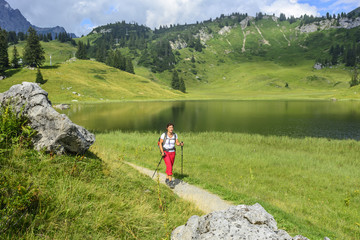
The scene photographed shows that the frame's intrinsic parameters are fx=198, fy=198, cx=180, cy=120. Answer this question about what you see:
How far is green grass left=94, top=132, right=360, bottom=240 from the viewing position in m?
8.99

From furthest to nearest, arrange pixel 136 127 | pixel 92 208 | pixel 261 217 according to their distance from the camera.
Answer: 1. pixel 136 127
2. pixel 92 208
3. pixel 261 217

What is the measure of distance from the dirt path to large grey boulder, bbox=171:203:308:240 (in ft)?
14.9

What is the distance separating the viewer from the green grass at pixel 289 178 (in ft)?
29.5

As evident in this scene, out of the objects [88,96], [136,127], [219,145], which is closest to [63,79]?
[88,96]

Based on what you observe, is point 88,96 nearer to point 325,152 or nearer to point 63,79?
point 63,79

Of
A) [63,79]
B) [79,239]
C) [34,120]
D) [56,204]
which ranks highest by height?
[63,79]

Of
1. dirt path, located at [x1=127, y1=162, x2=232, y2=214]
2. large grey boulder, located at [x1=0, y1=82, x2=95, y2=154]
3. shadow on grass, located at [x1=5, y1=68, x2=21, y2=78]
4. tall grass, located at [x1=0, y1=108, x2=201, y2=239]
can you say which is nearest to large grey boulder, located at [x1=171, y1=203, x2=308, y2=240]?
tall grass, located at [x1=0, y1=108, x2=201, y2=239]

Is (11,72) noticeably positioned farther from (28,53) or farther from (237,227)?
(237,227)

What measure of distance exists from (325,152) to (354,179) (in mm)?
11063

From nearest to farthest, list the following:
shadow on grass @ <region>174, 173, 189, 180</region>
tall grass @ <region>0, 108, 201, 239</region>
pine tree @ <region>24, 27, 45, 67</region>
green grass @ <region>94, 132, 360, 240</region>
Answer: tall grass @ <region>0, 108, 201, 239</region>, green grass @ <region>94, 132, 360, 240</region>, shadow on grass @ <region>174, 173, 189, 180</region>, pine tree @ <region>24, 27, 45, 67</region>

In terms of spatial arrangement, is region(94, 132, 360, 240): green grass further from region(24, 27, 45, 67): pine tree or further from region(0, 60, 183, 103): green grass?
region(24, 27, 45, 67): pine tree

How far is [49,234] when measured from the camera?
406 cm

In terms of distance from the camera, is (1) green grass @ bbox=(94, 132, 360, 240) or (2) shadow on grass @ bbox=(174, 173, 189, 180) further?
(2) shadow on grass @ bbox=(174, 173, 189, 180)

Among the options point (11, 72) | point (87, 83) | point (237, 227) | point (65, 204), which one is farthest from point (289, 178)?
point (11, 72)
